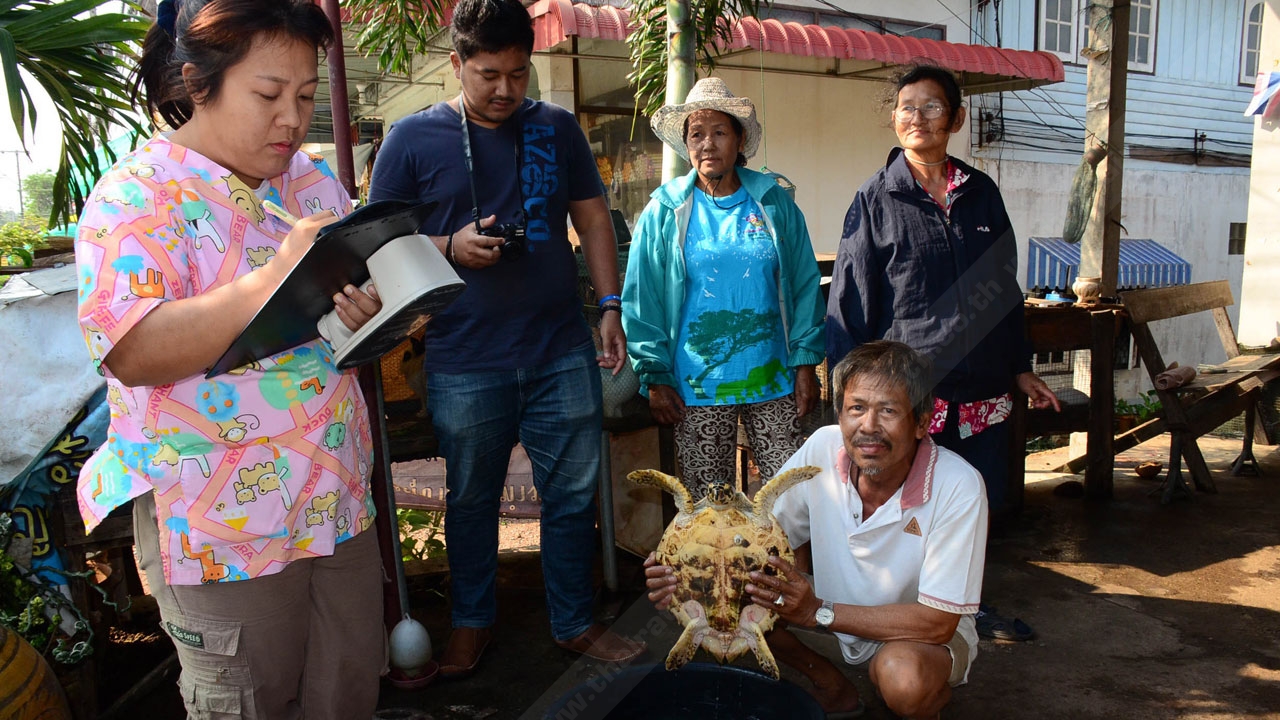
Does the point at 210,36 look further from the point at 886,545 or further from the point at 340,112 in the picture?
the point at 886,545

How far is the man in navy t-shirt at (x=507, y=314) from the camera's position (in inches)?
98.0

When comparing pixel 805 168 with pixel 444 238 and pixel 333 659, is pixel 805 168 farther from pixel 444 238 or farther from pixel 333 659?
pixel 333 659

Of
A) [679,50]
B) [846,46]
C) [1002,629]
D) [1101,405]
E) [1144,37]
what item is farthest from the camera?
[1144,37]

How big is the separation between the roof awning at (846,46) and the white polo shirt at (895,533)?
13.4 feet

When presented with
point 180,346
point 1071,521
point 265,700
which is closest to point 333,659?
point 265,700

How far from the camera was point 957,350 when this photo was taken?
283cm

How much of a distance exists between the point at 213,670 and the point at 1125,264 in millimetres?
12415

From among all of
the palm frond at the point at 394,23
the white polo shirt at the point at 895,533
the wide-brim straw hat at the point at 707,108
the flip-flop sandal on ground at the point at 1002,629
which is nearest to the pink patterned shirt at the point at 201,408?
the white polo shirt at the point at 895,533

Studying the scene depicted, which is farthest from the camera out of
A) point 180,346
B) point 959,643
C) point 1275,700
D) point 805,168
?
point 805,168

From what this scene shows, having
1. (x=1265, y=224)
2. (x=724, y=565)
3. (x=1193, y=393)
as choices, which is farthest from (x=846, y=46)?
(x=724, y=565)

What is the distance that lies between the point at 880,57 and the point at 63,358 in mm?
6973

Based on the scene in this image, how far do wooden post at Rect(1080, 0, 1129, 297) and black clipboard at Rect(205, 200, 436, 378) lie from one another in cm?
501

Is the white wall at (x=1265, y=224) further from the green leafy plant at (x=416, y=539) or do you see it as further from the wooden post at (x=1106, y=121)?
the green leafy plant at (x=416, y=539)

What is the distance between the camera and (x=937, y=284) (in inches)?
111
